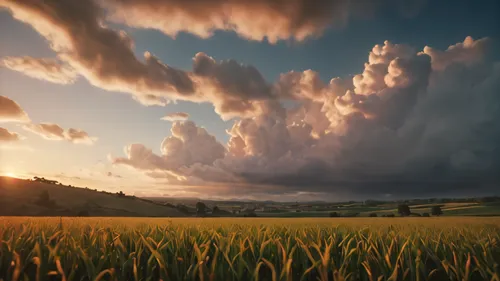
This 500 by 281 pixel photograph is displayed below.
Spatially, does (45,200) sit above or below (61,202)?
above

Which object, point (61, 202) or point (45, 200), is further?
point (61, 202)

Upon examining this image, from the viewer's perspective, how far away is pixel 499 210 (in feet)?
408

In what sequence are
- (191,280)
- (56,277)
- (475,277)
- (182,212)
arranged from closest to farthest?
(191,280), (56,277), (475,277), (182,212)

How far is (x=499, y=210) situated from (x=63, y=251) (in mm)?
156851

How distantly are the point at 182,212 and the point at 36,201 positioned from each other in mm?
57175

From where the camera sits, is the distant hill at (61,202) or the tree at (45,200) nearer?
the distant hill at (61,202)

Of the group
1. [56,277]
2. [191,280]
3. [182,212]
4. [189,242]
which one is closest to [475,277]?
[191,280]

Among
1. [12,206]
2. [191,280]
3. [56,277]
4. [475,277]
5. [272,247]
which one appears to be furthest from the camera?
[12,206]

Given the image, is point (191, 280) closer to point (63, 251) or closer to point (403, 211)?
point (63, 251)

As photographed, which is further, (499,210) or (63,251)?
(499,210)

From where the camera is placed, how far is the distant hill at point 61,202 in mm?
114506

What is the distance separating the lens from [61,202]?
125562 mm

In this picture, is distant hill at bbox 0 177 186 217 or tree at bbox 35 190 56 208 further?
tree at bbox 35 190 56 208

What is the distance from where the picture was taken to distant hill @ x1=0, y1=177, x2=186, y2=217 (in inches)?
4508
